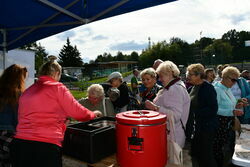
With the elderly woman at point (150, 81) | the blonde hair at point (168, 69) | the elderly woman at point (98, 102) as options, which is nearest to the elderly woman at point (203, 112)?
the elderly woman at point (150, 81)

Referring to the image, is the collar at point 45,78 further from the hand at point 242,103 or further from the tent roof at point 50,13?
the hand at point 242,103

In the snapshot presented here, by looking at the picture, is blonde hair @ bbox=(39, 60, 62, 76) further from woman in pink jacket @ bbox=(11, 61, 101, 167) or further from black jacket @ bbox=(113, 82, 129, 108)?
black jacket @ bbox=(113, 82, 129, 108)

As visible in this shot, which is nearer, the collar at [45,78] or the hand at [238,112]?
the collar at [45,78]

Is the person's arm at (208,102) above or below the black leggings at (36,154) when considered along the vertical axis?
above

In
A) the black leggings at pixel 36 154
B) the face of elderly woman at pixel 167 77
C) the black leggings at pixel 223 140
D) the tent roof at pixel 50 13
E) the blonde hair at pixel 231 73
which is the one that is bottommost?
the black leggings at pixel 223 140

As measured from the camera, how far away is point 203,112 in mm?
2561

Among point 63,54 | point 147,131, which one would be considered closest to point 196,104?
point 147,131

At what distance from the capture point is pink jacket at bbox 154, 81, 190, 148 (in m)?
1.80

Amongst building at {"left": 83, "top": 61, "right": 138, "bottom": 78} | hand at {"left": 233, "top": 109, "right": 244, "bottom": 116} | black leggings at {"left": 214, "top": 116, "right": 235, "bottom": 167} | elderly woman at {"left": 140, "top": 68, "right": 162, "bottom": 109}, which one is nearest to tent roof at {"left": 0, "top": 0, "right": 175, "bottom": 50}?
elderly woman at {"left": 140, "top": 68, "right": 162, "bottom": 109}

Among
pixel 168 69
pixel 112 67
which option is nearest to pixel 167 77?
pixel 168 69

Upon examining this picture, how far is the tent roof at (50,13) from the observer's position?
274cm

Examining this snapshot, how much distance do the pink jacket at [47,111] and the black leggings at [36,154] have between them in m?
0.04

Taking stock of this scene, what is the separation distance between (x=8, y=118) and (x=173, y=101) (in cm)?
155

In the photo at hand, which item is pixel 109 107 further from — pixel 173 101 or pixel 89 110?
pixel 173 101
